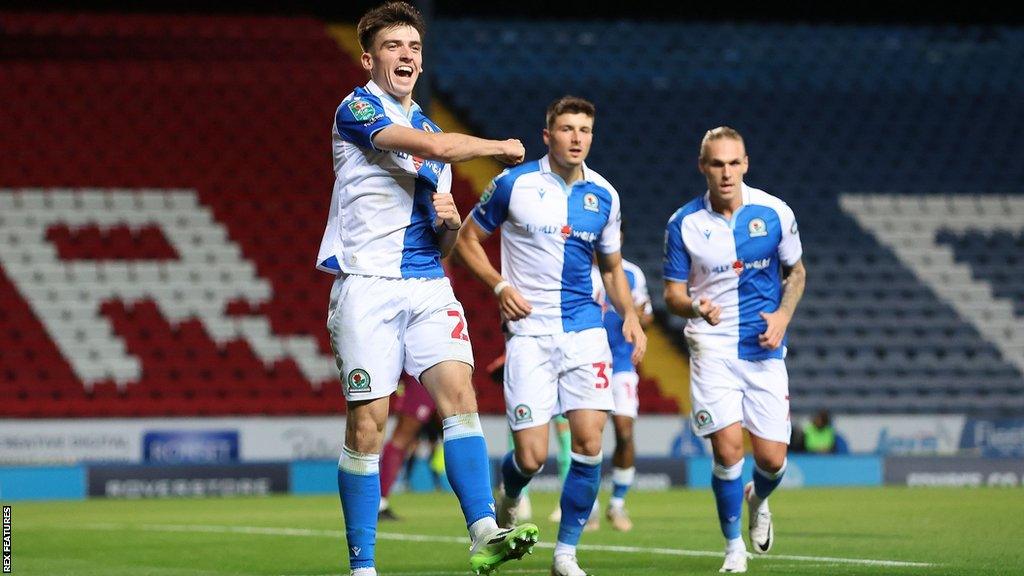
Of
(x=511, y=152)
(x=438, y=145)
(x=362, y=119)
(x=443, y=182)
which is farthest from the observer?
(x=443, y=182)

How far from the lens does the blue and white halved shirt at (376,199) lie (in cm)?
659

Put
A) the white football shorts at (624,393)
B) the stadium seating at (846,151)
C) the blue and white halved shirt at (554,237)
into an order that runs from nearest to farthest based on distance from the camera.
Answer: the blue and white halved shirt at (554,237) < the white football shorts at (624,393) < the stadium seating at (846,151)

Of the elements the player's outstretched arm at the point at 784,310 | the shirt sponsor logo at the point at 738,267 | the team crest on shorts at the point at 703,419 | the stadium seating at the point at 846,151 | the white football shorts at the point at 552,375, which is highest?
the stadium seating at the point at 846,151

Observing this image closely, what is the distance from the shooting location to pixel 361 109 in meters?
6.52

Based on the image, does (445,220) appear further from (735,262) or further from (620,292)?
(735,262)

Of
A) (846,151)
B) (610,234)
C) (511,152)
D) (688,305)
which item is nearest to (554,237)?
(610,234)

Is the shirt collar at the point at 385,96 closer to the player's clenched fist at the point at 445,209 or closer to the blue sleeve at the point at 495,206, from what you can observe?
the player's clenched fist at the point at 445,209

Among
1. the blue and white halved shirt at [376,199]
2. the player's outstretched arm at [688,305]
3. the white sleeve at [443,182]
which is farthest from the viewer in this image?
the player's outstretched arm at [688,305]

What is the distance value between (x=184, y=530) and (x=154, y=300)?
11.8 metres

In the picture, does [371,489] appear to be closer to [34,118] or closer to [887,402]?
[887,402]

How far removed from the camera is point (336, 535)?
461 inches

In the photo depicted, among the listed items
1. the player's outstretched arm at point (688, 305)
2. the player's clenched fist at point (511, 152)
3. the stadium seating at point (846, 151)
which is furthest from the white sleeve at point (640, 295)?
the stadium seating at point (846, 151)

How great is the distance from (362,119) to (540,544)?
4818mm

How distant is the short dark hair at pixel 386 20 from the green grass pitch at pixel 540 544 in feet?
10.0
